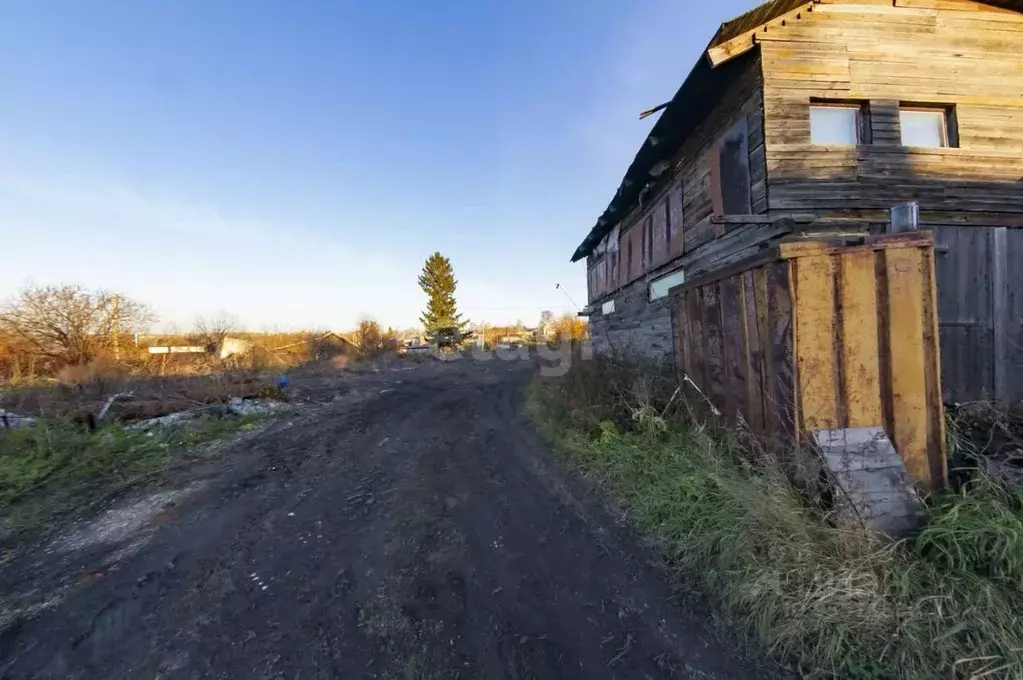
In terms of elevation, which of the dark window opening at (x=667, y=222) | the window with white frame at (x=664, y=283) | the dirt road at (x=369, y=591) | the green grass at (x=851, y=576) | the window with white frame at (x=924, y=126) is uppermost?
the window with white frame at (x=924, y=126)

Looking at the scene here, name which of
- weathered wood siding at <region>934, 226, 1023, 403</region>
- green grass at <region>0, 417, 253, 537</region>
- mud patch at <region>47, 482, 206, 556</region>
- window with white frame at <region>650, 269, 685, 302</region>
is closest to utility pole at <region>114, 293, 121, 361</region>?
green grass at <region>0, 417, 253, 537</region>

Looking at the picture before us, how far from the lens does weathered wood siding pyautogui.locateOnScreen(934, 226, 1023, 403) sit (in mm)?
5785

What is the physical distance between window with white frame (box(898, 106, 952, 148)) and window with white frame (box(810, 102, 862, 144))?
740 millimetres

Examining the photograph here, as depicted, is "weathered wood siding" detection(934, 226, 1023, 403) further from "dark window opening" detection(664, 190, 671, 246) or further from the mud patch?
the mud patch

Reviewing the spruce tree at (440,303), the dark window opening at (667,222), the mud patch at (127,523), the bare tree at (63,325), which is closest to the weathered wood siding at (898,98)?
the dark window opening at (667,222)

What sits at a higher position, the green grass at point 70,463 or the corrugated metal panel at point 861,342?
the corrugated metal panel at point 861,342

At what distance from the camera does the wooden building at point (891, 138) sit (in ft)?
19.2

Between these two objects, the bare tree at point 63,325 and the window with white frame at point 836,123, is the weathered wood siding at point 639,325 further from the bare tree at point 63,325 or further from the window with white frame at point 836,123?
the bare tree at point 63,325

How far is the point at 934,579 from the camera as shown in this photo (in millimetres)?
2221

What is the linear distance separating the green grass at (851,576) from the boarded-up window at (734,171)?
4818 mm

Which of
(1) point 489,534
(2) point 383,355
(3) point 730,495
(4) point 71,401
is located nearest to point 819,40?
(3) point 730,495

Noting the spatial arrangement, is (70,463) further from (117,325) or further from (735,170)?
(117,325)

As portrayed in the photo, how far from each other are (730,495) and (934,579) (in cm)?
111

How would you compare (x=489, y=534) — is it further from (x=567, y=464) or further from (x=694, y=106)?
(x=694, y=106)
